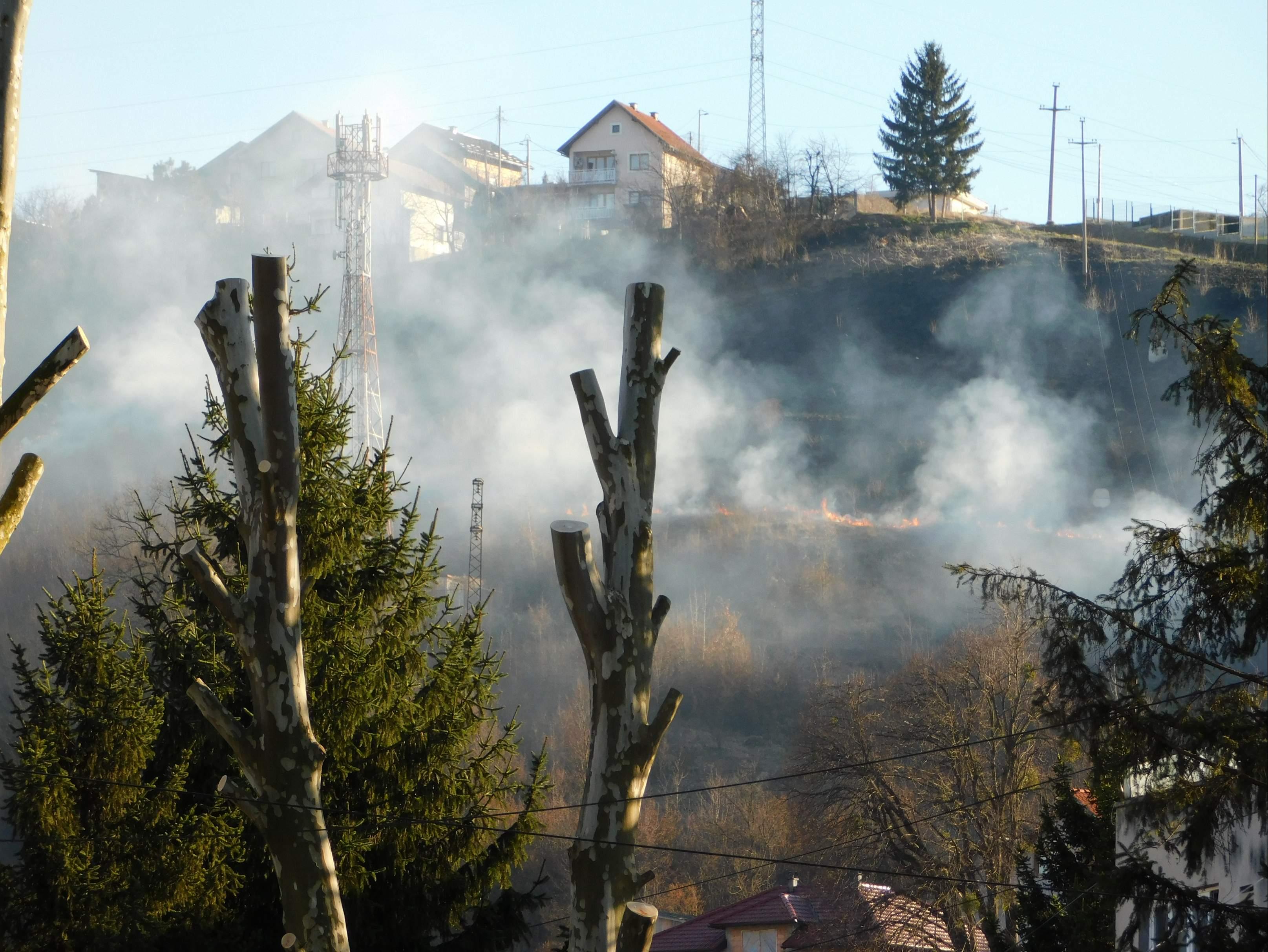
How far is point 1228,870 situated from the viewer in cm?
845

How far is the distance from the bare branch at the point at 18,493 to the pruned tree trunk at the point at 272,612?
162 centimetres

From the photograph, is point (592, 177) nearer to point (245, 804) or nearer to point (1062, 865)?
point (1062, 865)

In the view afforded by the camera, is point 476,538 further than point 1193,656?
Yes

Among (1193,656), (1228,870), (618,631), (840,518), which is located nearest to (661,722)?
(618,631)

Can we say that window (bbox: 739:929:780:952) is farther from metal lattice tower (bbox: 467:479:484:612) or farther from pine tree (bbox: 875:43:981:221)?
pine tree (bbox: 875:43:981:221)

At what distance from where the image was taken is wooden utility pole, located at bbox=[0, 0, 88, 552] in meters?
4.37

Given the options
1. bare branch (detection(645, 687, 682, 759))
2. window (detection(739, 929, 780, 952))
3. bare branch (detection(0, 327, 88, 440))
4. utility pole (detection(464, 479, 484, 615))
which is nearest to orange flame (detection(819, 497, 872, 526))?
utility pole (detection(464, 479, 484, 615))

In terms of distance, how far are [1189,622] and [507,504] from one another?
49.5 meters

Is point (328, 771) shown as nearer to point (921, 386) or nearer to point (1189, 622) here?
point (1189, 622)

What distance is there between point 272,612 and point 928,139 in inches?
2667

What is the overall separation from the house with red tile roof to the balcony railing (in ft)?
173

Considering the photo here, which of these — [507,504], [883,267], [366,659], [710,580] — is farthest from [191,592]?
[883,267]

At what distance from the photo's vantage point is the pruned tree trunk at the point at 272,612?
639 centimetres

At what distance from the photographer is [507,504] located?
5616 cm
